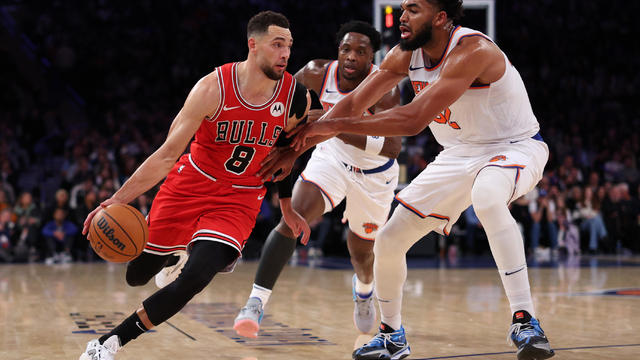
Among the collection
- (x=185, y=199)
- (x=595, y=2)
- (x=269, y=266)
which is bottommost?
(x=269, y=266)

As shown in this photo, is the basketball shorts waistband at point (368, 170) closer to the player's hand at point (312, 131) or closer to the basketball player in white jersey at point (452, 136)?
the basketball player in white jersey at point (452, 136)

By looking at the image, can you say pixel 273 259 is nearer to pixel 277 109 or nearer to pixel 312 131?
pixel 277 109

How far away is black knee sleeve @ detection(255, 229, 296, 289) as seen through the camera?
14.4 feet

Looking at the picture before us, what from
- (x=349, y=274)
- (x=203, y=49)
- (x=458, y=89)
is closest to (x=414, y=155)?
(x=349, y=274)

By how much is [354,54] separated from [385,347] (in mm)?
2160

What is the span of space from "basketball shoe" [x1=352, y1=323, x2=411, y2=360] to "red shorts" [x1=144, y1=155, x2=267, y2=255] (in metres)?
0.84

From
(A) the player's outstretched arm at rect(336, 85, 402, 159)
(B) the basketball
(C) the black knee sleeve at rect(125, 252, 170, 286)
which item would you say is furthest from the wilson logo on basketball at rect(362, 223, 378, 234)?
(B) the basketball

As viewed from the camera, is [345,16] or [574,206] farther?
[345,16]

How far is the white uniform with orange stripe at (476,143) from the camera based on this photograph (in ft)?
12.2

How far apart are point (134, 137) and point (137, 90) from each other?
2.56 m

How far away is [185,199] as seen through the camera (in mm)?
3990

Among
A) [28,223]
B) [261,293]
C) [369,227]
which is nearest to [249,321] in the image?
[261,293]

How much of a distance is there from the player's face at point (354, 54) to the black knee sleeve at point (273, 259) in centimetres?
130

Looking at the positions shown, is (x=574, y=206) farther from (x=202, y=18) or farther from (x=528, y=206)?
(x=202, y=18)
